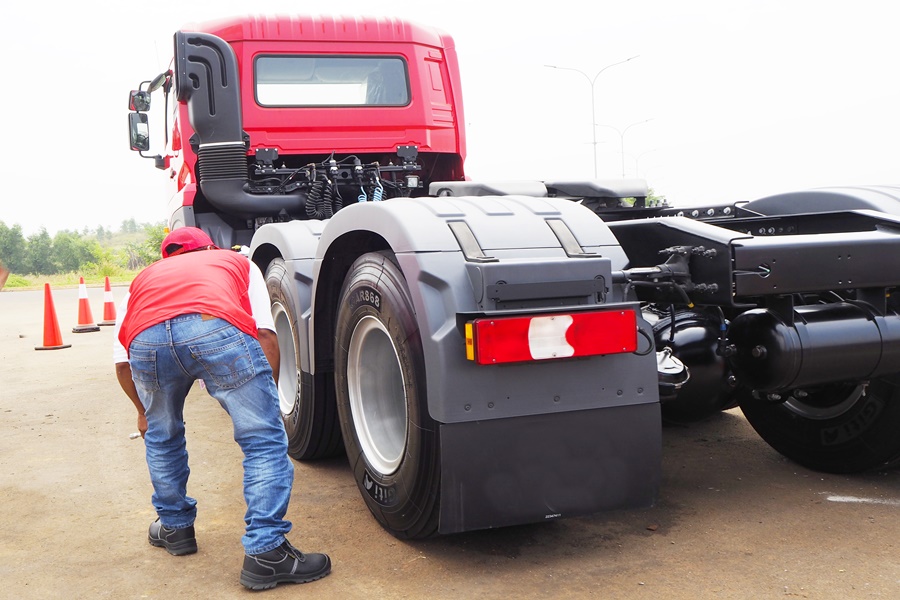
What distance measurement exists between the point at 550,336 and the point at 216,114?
3924 millimetres

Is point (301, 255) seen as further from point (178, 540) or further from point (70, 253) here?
point (70, 253)

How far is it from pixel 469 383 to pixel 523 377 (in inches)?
7.2

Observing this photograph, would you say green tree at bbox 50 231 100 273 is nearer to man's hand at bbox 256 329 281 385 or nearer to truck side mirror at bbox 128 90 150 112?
truck side mirror at bbox 128 90 150 112

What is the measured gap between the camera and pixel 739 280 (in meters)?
→ 3.12

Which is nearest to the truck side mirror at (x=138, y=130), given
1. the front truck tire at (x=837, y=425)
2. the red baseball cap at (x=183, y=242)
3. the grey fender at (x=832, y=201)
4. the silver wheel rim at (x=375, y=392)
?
the red baseball cap at (x=183, y=242)

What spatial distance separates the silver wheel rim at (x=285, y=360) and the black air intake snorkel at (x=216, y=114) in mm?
1288

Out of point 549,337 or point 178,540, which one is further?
point 178,540

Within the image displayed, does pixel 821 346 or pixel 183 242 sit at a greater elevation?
pixel 183 242

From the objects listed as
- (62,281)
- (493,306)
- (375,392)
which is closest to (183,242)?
(375,392)

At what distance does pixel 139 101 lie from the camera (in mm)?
7598

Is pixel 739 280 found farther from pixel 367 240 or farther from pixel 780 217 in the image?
pixel 367 240

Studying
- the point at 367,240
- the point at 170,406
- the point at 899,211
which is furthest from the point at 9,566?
the point at 899,211

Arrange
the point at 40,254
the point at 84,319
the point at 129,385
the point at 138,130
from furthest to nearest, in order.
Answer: the point at 40,254, the point at 84,319, the point at 138,130, the point at 129,385

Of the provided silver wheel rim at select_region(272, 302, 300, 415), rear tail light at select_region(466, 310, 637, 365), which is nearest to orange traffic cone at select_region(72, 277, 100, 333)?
silver wheel rim at select_region(272, 302, 300, 415)
